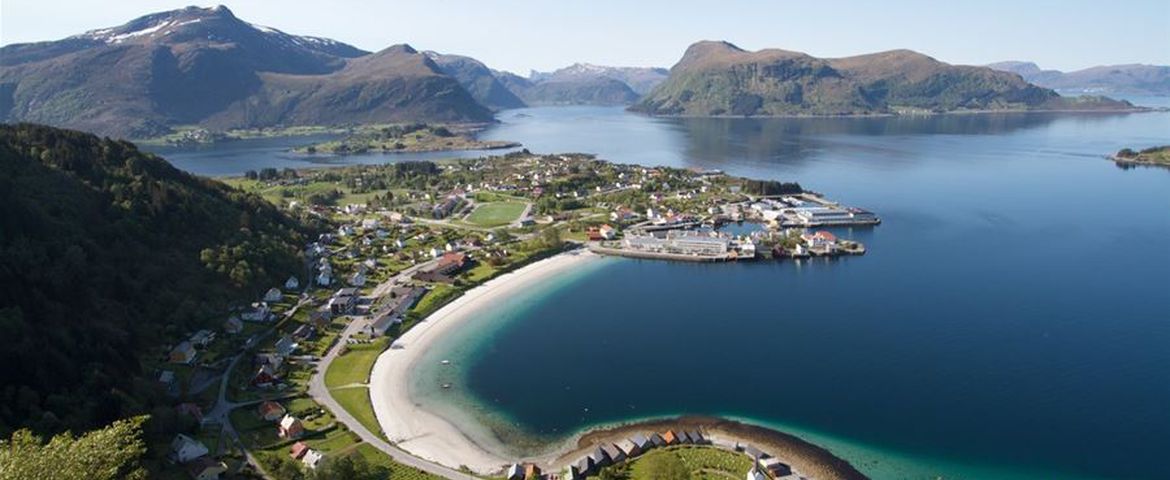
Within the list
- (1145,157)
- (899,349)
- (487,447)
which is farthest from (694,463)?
(1145,157)

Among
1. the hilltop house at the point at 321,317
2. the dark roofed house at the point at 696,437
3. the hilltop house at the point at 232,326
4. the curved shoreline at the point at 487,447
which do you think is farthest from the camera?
the hilltop house at the point at 321,317

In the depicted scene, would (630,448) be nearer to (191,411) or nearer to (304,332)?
(191,411)

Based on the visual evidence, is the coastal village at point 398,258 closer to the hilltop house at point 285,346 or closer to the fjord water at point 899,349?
the hilltop house at point 285,346

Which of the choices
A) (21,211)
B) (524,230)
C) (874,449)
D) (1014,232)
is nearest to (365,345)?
(21,211)

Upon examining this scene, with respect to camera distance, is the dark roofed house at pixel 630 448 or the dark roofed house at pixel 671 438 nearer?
the dark roofed house at pixel 630 448

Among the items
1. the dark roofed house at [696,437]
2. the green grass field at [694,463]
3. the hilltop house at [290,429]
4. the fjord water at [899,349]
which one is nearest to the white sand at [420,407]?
the fjord water at [899,349]

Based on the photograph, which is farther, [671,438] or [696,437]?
[696,437]

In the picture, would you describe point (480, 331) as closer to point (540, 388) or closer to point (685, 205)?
point (540, 388)
